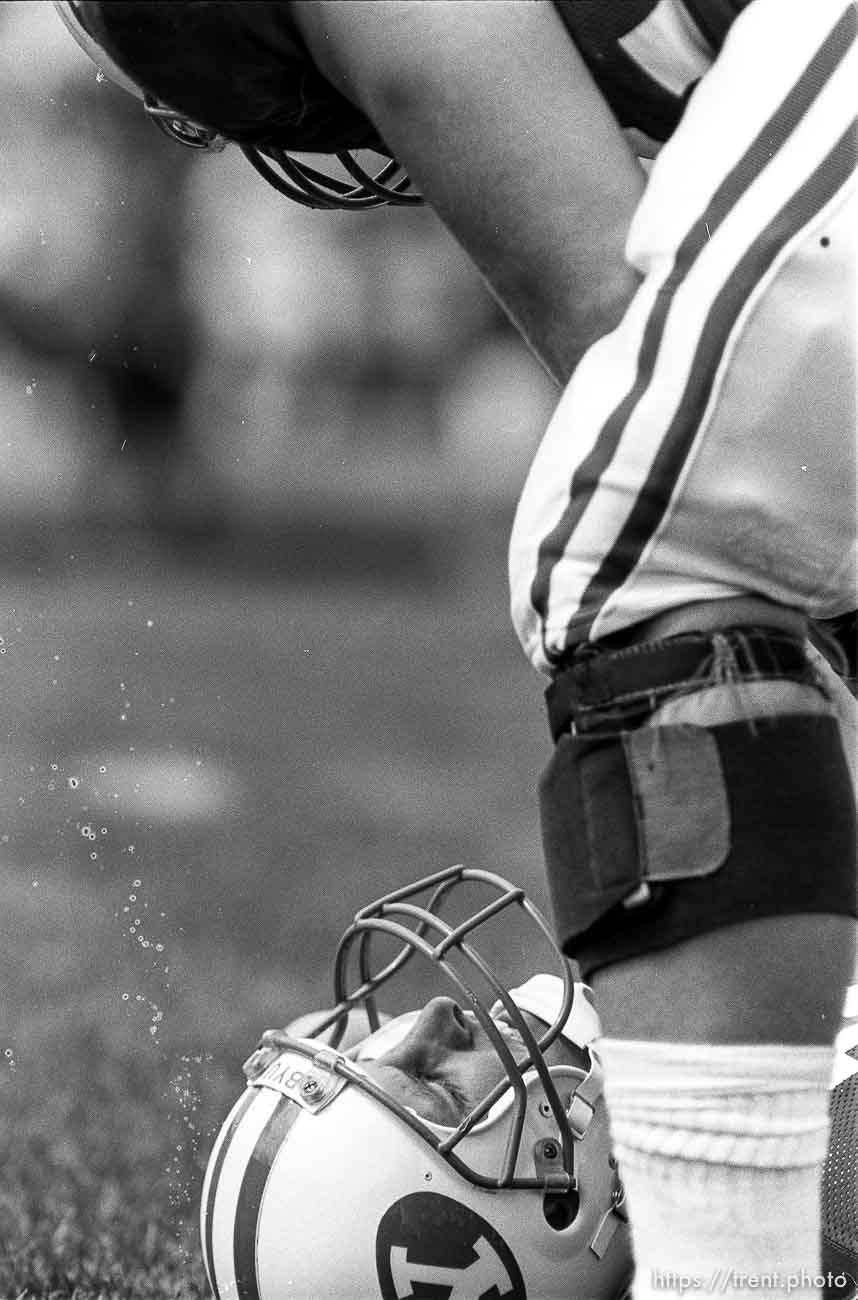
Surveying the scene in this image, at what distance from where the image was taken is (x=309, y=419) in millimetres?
4828

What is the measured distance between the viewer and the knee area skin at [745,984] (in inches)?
24.5

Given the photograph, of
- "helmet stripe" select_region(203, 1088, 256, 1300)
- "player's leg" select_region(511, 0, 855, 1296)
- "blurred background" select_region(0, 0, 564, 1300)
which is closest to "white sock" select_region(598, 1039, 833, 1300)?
"player's leg" select_region(511, 0, 855, 1296)

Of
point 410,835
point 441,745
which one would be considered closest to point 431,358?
point 441,745

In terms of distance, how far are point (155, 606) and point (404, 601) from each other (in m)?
0.66

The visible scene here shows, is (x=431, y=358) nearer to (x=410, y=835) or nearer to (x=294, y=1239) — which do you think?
(x=410, y=835)

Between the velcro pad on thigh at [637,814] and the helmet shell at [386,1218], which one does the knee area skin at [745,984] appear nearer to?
the velcro pad on thigh at [637,814]

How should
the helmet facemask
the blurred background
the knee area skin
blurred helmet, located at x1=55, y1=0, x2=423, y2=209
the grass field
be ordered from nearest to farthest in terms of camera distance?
the knee area skin < blurred helmet, located at x1=55, y1=0, x2=423, y2=209 < the helmet facemask < the grass field < the blurred background

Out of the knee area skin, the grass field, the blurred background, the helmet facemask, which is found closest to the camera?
the knee area skin

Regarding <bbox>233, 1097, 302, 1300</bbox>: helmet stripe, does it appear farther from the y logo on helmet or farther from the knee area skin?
the knee area skin

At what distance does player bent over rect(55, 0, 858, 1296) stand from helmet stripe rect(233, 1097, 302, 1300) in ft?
1.46

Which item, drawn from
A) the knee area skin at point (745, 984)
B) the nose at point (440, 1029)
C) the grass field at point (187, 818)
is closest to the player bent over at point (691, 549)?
the knee area skin at point (745, 984)

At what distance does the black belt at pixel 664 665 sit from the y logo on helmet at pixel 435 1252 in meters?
0.47

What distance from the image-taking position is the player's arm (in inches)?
26.1

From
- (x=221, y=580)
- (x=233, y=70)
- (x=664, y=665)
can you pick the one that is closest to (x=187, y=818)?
(x=221, y=580)
